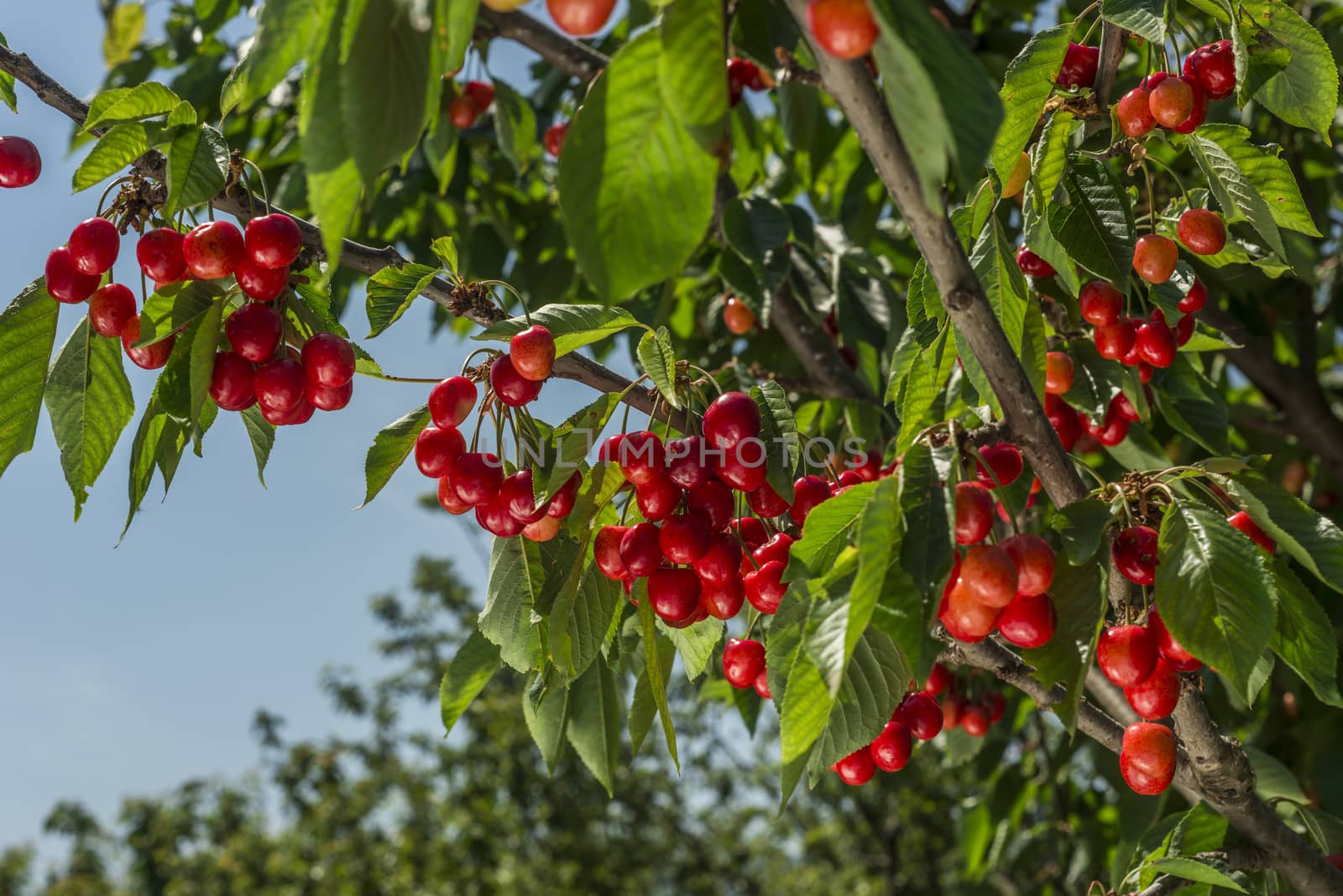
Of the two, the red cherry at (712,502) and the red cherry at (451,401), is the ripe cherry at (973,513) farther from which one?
the red cherry at (451,401)

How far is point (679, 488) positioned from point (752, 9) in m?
0.50

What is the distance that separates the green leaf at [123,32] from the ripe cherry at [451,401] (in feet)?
7.93

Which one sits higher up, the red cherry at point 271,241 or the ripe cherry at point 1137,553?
the red cherry at point 271,241

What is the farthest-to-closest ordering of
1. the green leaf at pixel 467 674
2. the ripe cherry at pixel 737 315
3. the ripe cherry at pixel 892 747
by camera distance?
the ripe cherry at pixel 737 315
the green leaf at pixel 467 674
the ripe cherry at pixel 892 747

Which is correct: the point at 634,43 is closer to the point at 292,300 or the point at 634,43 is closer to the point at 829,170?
the point at 292,300

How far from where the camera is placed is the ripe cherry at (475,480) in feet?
3.84

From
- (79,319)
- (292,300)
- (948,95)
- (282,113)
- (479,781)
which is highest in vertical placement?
(282,113)

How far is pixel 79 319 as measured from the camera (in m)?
1.21

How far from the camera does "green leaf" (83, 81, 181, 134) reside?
1027 mm

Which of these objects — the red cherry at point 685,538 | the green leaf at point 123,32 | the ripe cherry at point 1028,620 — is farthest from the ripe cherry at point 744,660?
the green leaf at point 123,32

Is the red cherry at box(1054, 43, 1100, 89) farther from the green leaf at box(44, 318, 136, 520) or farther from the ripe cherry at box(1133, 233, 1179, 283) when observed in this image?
the green leaf at box(44, 318, 136, 520)

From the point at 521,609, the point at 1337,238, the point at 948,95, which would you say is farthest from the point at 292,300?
the point at 1337,238

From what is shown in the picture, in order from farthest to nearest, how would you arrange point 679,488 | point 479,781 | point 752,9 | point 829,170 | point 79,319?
point 479,781
point 829,170
point 79,319
point 679,488
point 752,9

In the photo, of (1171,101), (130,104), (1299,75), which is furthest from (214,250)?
(1299,75)
